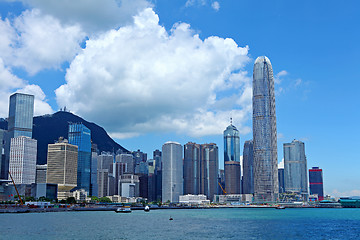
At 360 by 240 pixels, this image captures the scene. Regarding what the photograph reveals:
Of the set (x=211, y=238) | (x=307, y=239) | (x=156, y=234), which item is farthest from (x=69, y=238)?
(x=307, y=239)

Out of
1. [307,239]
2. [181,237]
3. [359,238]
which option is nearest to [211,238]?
[181,237]

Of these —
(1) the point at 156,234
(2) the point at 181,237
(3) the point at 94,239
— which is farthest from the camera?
(1) the point at 156,234

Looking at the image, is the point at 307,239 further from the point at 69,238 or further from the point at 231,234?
the point at 69,238

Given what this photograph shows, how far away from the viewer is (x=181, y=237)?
112 meters

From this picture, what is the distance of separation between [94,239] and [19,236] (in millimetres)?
20740

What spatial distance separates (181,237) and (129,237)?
1377cm

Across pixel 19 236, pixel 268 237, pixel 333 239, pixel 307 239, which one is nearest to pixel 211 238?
pixel 268 237

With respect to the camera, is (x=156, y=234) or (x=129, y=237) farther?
(x=156, y=234)

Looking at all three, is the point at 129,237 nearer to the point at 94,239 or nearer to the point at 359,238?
the point at 94,239

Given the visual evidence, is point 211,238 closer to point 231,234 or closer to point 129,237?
point 231,234

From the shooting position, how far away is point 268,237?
11181 centimetres

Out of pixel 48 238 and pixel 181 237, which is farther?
pixel 181 237

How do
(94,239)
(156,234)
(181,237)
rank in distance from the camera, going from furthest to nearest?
(156,234) → (181,237) → (94,239)

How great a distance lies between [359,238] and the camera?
114 m
